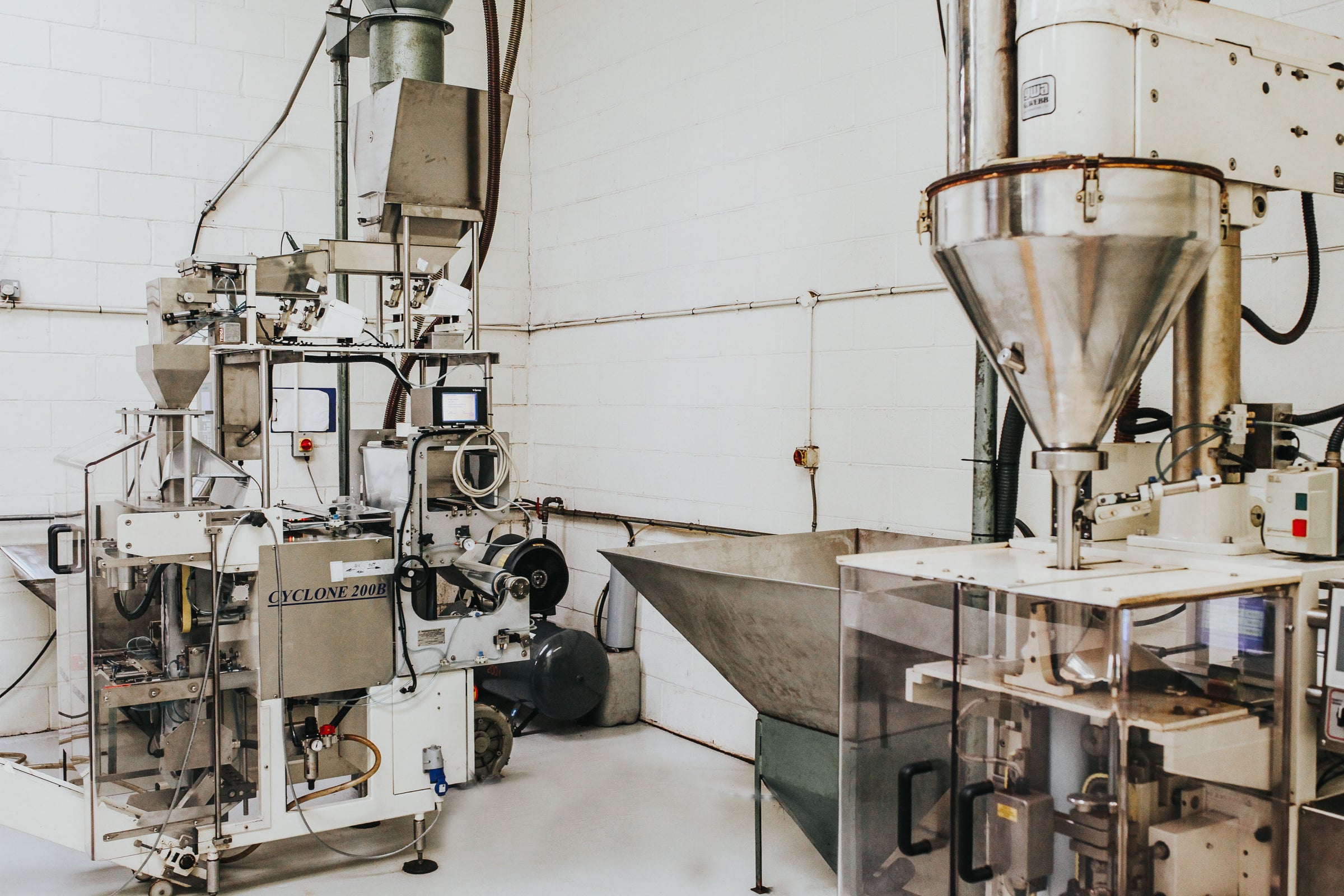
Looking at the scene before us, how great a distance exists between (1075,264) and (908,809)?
813 millimetres

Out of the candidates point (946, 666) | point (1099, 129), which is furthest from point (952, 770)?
point (1099, 129)

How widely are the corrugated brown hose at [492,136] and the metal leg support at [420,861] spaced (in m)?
1.25

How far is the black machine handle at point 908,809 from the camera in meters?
1.64

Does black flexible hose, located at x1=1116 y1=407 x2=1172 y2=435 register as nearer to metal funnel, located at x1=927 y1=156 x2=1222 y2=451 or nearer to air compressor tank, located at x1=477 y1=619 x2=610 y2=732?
metal funnel, located at x1=927 y1=156 x2=1222 y2=451

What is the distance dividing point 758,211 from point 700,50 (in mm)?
738

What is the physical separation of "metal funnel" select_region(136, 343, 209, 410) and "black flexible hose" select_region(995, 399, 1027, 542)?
2.10 m

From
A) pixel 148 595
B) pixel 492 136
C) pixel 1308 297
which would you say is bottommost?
pixel 148 595

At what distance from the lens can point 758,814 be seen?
2.85m

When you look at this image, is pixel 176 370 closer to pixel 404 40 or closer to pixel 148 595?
pixel 148 595

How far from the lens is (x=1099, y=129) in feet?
4.90

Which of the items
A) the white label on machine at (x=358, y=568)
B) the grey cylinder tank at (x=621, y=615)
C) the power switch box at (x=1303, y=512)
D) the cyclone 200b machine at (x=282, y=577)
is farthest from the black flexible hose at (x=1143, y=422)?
the grey cylinder tank at (x=621, y=615)

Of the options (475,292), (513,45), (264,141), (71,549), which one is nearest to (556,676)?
(475,292)

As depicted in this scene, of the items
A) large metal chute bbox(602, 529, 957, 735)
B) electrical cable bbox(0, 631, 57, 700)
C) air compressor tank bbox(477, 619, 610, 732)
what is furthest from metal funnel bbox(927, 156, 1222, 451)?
electrical cable bbox(0, 631, 57, 700)

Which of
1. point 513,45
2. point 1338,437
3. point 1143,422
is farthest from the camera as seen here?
point 513,45
